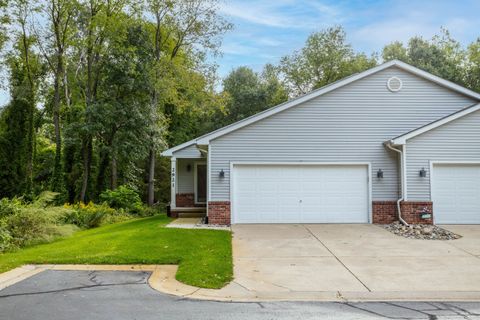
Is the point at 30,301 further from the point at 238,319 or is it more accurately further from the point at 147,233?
the point at 147,233

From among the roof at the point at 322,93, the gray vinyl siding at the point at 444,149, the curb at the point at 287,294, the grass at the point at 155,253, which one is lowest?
the curb at the point at 287,294

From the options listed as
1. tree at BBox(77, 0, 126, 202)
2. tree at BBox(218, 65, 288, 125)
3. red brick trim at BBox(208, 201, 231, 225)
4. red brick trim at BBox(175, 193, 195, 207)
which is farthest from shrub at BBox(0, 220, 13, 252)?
tree at BBox(218, 65, 288, 125)

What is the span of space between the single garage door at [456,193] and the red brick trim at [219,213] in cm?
679

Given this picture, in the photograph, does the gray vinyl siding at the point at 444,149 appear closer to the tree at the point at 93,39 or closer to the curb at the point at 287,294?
the curb at the point at 287,294

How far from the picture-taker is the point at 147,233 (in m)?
10.7

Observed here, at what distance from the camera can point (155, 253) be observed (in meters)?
8.25

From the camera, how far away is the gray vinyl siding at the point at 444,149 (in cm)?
1253

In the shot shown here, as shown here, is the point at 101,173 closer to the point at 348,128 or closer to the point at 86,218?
the point at 86,218

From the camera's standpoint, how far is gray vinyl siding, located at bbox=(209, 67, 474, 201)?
13000mm

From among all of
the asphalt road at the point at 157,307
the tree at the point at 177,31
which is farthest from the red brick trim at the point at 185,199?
the asphalt road at the point at 157,307

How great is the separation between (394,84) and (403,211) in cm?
439

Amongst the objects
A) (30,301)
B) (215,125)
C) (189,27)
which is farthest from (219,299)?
(215,125)

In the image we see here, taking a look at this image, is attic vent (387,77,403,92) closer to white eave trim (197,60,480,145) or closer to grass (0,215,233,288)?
white eave trim (197,60,480,145)

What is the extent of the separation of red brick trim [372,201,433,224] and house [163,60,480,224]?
3 centimetres
